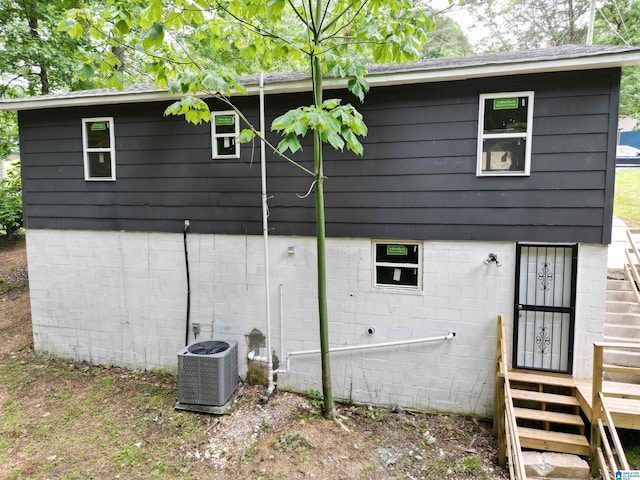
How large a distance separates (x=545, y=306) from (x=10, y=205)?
14.2 m

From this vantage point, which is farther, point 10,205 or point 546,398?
point 10,205

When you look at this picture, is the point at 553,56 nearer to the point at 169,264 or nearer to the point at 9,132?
the point at 169,264

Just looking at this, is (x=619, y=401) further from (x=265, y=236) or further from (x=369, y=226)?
(x=265, y=236)

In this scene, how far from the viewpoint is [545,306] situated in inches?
186

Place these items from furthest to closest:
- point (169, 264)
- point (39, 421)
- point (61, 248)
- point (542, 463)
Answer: point (61, 248) → point (169, 264) → point (39, 421) → point (542, 463)

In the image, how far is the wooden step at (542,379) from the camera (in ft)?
14.8

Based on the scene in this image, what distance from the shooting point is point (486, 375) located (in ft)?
16.2

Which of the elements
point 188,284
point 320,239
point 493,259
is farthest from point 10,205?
point 493,259

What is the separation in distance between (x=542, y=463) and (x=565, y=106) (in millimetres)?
4043

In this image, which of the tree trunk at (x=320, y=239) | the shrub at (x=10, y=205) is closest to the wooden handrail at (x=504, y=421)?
the tree trunk at (x=320, y=239)

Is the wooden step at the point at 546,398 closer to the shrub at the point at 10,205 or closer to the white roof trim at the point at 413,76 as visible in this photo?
the white roof trim at the point at 413,76

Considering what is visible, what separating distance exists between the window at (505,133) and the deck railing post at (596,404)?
217cm

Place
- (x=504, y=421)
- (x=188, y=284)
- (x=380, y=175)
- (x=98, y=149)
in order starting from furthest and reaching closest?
(x=98, y=149) < (x=188, y=284) < (x=380, y=175) < (x=504, y=421)

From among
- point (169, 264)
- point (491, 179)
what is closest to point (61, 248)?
point (169, 264)
